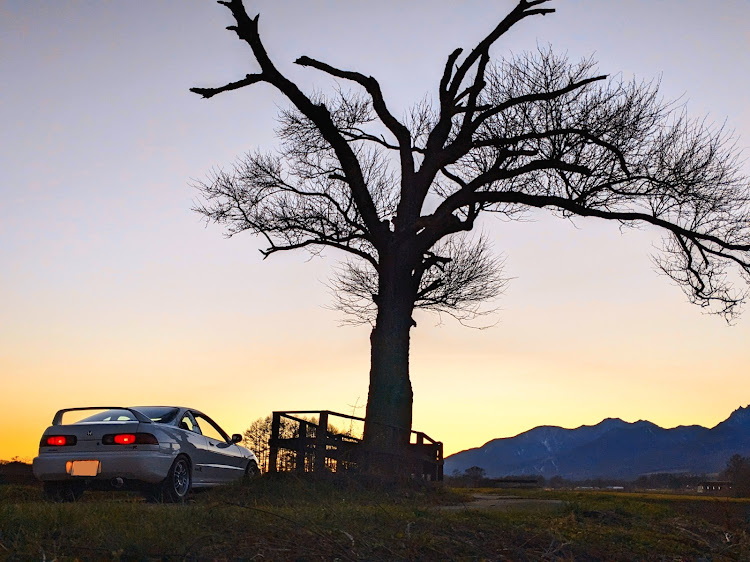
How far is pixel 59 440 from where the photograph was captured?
13.1 metres

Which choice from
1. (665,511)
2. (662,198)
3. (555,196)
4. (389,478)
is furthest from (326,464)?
(662,198)

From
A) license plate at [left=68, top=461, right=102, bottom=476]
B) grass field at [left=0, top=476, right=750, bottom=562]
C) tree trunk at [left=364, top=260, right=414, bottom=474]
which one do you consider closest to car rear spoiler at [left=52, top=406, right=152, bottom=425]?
license plate at [left=68, top=461, right=102, bottom=476]

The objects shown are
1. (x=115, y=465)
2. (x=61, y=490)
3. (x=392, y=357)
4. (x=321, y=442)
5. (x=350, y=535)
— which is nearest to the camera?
(x=350, y=535)

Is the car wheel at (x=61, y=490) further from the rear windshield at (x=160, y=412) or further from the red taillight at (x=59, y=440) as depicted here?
the rear windshield at (x=160, y=412)

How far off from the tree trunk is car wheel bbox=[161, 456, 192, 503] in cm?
572

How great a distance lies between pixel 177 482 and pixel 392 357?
6.89 meters

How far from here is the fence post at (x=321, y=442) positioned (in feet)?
52.4

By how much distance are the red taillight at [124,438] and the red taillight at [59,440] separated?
731mm

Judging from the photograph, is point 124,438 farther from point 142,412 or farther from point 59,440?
point 59,440

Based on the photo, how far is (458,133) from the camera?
66.5ft

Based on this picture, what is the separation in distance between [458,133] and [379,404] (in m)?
6.83

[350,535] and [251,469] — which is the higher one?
[251,469]

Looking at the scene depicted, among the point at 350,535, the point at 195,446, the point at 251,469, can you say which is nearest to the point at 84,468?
the point at 195,446

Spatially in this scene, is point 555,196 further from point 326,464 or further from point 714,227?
point 326,464
